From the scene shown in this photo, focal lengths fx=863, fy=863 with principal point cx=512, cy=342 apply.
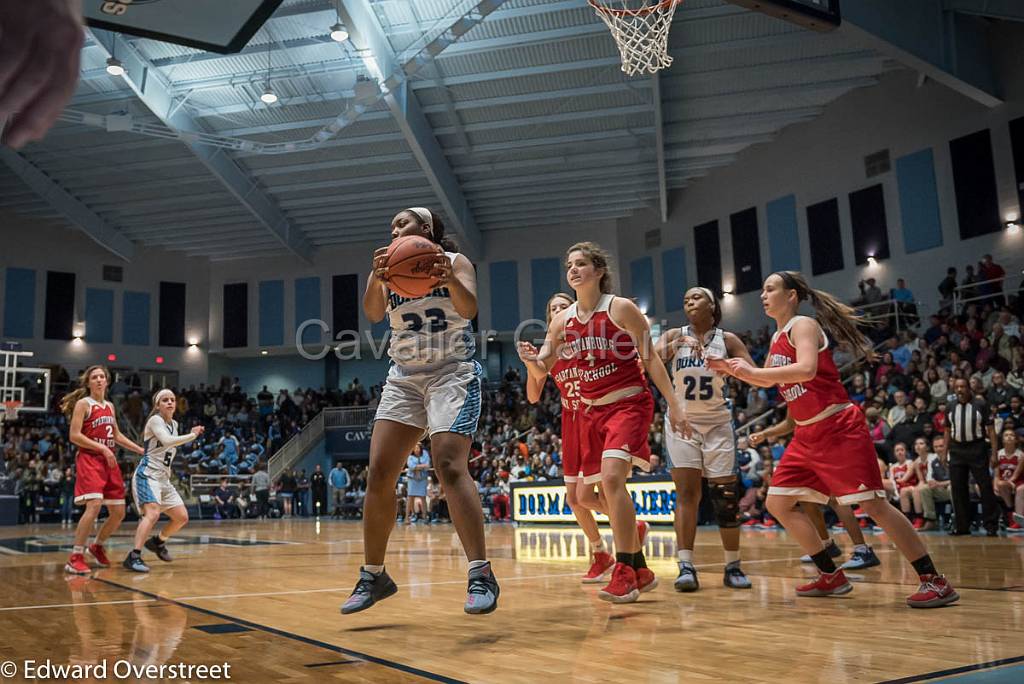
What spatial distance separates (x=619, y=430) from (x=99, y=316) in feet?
94.3

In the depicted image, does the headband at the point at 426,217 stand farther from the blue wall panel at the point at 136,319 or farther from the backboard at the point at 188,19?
the blue wall panel at the point at 136,319

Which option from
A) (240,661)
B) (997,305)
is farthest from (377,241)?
(240,661)

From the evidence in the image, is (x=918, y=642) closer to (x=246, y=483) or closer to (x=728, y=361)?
(x=728, y=361)

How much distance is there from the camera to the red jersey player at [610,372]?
4562 millimetres

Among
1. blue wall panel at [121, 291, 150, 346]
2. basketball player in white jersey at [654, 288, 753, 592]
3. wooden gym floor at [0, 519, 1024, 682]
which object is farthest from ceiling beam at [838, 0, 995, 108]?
blue wall panel at [121, 291, 150, 346]

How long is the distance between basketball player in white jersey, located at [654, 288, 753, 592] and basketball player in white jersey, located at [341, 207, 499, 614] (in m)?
1.78

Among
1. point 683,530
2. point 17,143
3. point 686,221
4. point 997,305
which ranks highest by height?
point 686,221

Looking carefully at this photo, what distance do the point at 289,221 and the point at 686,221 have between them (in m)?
12.5

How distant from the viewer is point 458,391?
3.80 metres

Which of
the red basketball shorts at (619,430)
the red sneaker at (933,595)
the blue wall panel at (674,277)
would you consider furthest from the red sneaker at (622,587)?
the blue wall panel at (674,277)

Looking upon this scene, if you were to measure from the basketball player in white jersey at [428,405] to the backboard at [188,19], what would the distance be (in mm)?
5759

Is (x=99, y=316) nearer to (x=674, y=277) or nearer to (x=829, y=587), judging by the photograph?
(x=674, y=277)

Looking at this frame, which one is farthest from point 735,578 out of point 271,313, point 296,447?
point 271,313

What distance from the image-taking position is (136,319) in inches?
1187
